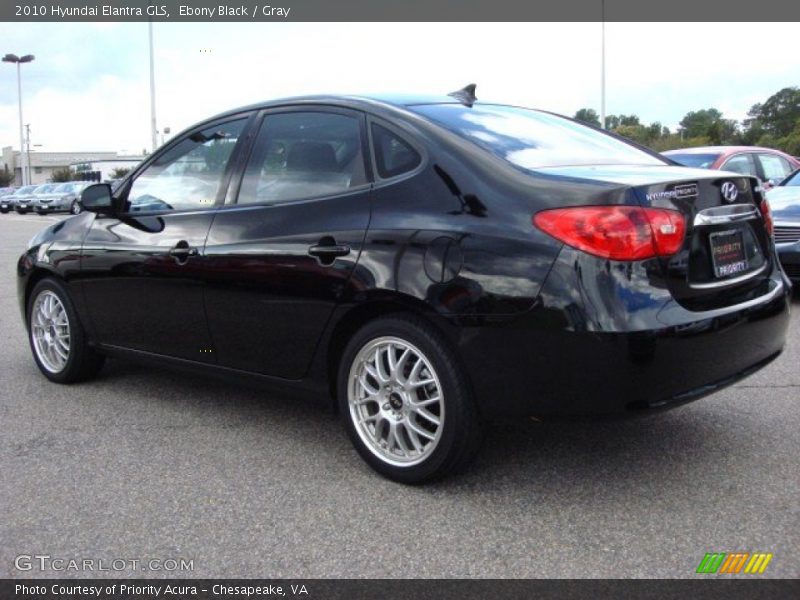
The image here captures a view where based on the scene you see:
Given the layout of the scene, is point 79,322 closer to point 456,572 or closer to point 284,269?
point 284,269

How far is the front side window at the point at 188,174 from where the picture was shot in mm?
A: 4230

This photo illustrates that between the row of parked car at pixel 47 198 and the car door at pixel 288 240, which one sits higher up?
the car door at pixel 288 240

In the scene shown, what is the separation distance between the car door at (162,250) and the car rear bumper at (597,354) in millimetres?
1668

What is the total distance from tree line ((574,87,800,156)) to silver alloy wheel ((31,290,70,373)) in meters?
40.0

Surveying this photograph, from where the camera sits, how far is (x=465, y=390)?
125 inches

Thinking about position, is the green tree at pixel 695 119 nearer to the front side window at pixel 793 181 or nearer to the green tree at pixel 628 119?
the green tree at pixel 628 119

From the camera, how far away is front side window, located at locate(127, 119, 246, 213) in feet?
13.9

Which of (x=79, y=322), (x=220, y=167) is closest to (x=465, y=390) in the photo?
(x=220, y=167)

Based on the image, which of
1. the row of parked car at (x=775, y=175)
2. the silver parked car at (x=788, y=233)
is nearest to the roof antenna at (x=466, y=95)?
the row of parked car at (x=775, y=175)

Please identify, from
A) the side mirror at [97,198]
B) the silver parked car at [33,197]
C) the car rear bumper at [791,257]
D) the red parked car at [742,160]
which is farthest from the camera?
the silver parked car at [33,197]

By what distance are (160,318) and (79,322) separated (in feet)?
2.95
